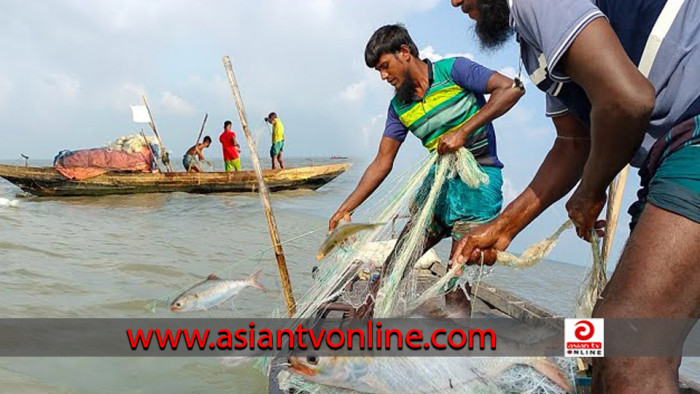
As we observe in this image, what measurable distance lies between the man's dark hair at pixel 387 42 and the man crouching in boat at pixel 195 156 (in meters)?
14.4

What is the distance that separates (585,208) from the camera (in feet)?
6.28

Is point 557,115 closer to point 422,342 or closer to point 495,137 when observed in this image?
point 422,342

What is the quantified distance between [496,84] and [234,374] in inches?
109

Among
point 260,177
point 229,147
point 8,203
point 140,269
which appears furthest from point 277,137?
point 260,177

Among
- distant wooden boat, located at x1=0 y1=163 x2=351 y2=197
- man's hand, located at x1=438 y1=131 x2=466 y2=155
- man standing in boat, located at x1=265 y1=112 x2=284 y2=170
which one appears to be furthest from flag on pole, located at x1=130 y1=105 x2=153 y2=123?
man's hand, located at x1=438 y1=131 x2=466 y2=155

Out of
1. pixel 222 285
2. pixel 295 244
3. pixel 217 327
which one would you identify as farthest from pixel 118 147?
pixel 222 285

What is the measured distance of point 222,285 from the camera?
3678 mm

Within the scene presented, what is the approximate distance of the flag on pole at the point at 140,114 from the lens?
16.4 meters

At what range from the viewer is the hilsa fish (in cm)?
230

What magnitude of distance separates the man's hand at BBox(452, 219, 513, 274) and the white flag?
15.9 meters

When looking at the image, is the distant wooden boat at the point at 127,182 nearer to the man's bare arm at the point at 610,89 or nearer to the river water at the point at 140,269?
the river water at the point at 140,269

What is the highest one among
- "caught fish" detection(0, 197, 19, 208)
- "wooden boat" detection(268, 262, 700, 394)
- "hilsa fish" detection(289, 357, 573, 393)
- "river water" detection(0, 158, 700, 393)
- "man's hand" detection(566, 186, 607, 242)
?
"man's hand" detection(566, 186, 607, 242)

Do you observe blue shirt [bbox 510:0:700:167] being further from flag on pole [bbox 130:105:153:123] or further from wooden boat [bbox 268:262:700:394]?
flag on pole [bbox 130:105:153:123]

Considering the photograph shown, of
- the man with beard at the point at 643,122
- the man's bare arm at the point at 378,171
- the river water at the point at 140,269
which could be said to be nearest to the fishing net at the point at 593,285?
the man with beard at the point at 643,122
